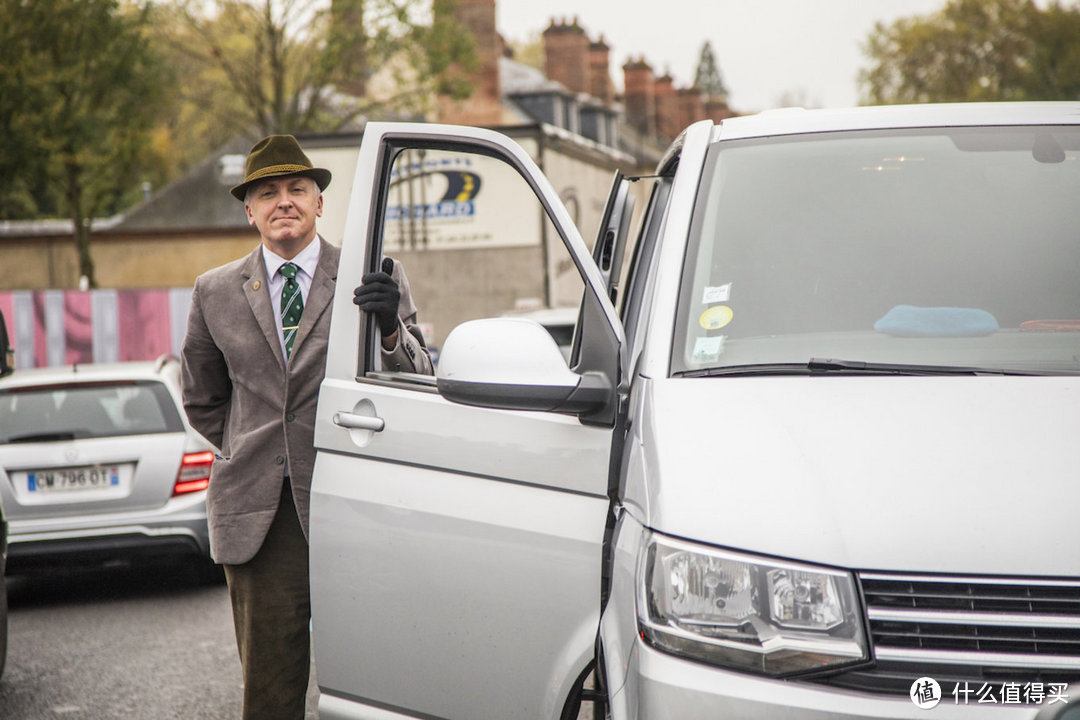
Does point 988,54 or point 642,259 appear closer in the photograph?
point 642,259

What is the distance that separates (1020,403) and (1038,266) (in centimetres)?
68

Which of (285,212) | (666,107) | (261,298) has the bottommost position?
(261,298)

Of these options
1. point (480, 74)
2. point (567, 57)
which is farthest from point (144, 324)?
point (567, 57)

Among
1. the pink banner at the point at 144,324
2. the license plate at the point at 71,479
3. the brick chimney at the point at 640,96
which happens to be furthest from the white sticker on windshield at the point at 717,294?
the brick chimney at the point at 640,96

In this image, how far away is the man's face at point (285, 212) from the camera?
3.73 m

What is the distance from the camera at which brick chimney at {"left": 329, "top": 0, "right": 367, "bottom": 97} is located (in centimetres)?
3181

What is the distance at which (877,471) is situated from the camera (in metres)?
2.23

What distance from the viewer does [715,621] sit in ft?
7.20

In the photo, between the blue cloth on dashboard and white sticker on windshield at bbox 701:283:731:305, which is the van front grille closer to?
the blue cloth on dashboard

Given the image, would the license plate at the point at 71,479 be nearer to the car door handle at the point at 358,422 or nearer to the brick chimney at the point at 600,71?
the car door handle at the point at 358,422

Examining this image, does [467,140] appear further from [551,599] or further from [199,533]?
[199,533]

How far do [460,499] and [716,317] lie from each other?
29.1 inches

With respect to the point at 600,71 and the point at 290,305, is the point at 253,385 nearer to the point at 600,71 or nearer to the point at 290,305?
the point at 290,305

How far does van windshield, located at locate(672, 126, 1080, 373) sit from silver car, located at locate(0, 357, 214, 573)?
5547 mm
